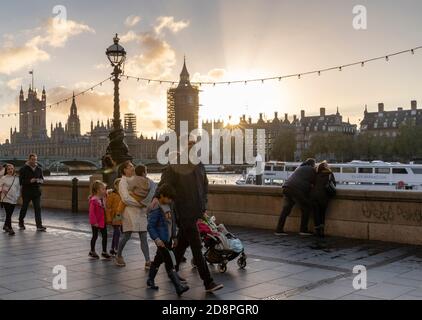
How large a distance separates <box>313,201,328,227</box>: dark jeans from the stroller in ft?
12.0

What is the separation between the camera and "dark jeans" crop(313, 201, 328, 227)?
11.8 m

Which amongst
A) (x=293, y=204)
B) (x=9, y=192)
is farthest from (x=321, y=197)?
(x=9, y=192)

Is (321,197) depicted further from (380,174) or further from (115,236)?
(380,174)

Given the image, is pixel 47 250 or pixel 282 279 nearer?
pixel 282 279

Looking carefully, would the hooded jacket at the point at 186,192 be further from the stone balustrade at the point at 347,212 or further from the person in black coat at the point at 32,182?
the person in black coat at the point at 32,182

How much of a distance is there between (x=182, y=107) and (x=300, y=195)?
13741cm

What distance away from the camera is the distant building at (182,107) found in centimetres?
14405

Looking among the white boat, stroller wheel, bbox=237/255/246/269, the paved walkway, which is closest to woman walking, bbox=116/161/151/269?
the paved walkway

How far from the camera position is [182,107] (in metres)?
148

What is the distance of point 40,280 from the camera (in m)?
7.72

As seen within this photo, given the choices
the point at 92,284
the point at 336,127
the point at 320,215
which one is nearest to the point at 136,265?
the point at 92,284

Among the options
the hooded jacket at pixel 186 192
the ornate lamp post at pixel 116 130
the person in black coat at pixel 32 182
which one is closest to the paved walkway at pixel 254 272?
the hooded jacket at pixel 186 192

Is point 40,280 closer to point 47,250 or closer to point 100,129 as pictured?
point 47,250
